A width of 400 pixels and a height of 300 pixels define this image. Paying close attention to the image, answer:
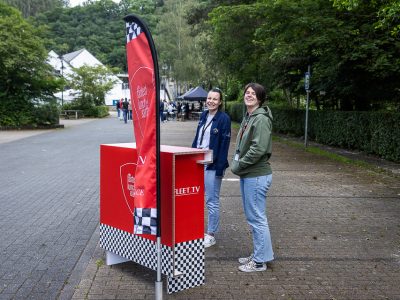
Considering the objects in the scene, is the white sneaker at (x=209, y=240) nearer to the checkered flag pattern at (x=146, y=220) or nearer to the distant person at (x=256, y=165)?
the distant person at (x=256, y=165)

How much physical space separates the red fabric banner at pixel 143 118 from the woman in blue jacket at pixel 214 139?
172 cm

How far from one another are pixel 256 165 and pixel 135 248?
1435mm

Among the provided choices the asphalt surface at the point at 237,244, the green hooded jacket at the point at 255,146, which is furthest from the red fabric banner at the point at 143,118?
the green hooded jacket at the point at 255,146

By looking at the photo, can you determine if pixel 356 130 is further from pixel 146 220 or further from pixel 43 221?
pixel 146 220

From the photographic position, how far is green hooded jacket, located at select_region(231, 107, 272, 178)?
180 inches

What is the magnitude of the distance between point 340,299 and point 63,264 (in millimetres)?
2892

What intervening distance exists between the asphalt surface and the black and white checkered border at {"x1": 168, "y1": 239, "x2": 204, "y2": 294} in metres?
0.08

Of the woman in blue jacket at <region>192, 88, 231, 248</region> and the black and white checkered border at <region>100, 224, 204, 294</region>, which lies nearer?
the black and white checkered border at <region>100, 224, 204, 294</region>

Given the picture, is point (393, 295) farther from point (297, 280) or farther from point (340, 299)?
point (297, 280)

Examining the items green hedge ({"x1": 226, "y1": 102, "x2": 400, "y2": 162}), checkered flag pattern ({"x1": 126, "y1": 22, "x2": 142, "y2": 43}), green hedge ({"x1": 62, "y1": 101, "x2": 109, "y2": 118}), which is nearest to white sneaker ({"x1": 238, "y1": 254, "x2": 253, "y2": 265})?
checkered flag pattern ({"x1": 126, "y1": 22, "x2": 142, "y2": 43})

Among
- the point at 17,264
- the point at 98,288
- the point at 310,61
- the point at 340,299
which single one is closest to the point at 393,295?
the point at 340,299

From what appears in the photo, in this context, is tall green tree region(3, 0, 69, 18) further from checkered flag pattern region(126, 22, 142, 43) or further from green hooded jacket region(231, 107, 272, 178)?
checkered flag pattern region(126, 22, 142, 43)

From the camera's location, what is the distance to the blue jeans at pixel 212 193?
5.52m

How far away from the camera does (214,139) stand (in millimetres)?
5426
